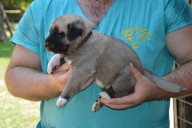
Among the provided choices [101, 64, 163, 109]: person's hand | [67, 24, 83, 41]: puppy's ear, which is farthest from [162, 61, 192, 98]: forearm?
[67, 24, 83, 41]: puppy's ear

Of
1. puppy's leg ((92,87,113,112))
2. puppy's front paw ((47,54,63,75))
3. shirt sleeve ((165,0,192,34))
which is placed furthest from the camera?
shirt sleeve ((165,0,192,34))

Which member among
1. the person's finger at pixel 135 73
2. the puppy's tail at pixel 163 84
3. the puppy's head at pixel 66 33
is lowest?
the puppy's tail at pixel 163 84

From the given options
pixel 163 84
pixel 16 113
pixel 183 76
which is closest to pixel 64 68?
pixel 163 84

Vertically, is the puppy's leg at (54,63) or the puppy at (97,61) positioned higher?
the puppy at (97,61)

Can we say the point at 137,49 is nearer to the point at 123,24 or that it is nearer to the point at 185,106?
the point at 123,24

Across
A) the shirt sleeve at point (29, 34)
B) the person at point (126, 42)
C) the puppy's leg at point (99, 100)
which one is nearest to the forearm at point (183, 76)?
the person at point (126, 42)

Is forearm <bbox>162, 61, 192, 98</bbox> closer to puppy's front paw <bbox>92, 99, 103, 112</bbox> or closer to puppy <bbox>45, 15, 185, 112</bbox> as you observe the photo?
puppy <bbox>45, 15, 185, 112</bbox>

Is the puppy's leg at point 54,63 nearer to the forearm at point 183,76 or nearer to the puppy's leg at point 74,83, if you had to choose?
→ the puppy's leg at point 74,83
